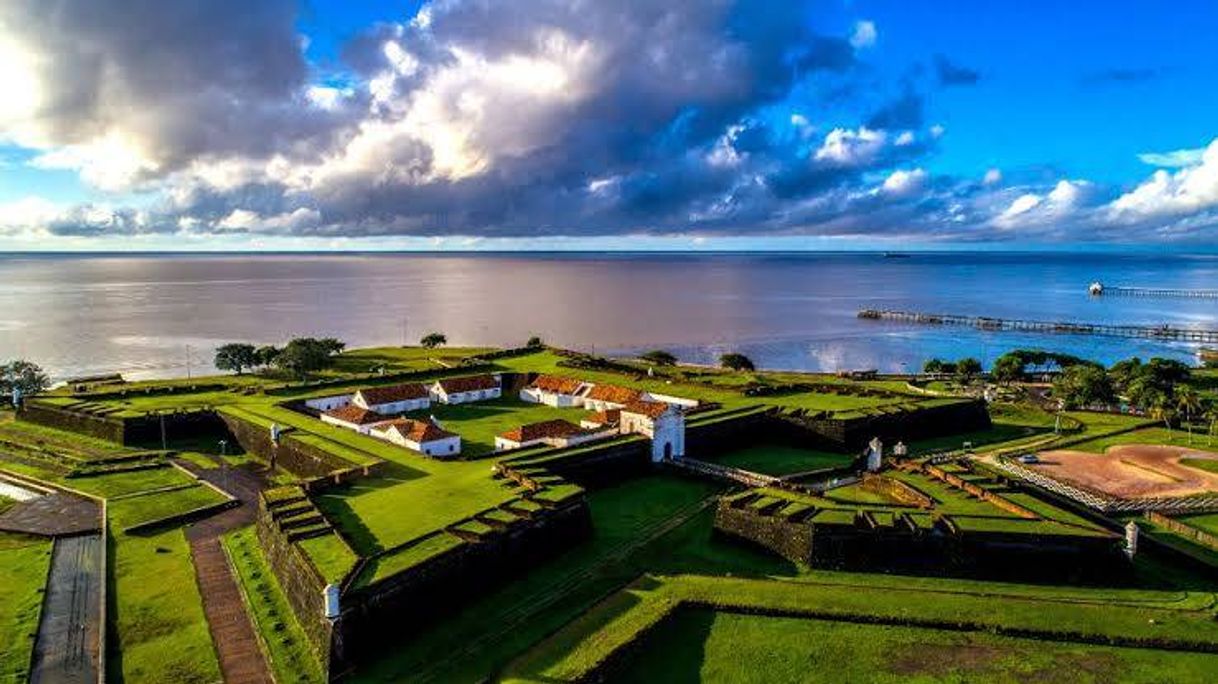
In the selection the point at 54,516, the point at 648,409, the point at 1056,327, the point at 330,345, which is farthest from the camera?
the point at 1056,327

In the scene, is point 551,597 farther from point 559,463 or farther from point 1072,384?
point 1072,384

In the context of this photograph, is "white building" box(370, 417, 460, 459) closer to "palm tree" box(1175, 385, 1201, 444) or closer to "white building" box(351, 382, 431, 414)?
"white building" box(351, 382, 431, 414)

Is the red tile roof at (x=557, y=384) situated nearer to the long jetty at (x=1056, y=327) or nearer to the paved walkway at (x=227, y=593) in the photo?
the paved walkway at (x=227, y=593)

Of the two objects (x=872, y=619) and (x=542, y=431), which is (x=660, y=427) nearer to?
(x=542, y=431)

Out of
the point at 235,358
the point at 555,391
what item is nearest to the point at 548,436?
the point at 555,391

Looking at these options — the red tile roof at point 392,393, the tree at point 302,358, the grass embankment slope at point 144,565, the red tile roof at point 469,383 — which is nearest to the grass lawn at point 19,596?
the grass embankment slope at point 144,565

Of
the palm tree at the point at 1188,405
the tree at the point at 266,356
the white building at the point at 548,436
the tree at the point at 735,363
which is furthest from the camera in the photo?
the tree at the point at 735,363

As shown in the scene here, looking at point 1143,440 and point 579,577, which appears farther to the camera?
point 1143,440
